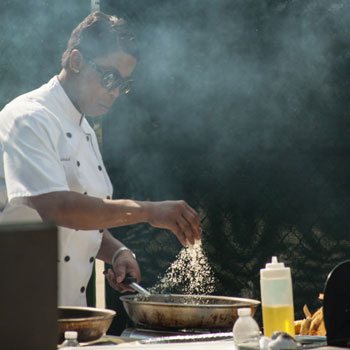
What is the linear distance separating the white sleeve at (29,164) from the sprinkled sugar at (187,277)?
1.38 m

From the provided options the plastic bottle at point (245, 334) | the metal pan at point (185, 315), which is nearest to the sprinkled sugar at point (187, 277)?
the metal pan at point (185, 315)

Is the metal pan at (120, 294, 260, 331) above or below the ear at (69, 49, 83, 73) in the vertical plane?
below

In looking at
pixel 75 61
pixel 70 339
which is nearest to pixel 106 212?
pixel 75 61

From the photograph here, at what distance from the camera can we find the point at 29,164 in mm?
2238

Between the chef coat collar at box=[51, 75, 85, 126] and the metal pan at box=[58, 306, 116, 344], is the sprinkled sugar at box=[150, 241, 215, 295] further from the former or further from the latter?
the metal pan at box=[58, 306, 116, 344]

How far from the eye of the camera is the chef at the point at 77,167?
2.23 m

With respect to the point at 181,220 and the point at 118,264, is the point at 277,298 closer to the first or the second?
the point at 181,220

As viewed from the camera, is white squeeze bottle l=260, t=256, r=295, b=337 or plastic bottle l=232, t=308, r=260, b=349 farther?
white squeeze bottle l=260, t=256, r=295, b=337

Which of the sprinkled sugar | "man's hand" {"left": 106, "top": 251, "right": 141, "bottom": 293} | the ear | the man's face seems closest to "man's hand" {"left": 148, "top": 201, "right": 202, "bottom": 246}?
"man's hand" {"left": 106, "top": 251, "right": 141, "bottom": 293}

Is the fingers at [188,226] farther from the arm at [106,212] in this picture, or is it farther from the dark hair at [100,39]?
the dark hair at [100,39]

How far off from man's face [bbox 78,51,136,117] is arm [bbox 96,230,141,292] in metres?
0.56

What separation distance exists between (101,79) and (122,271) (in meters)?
0.76

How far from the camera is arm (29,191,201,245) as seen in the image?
6.98 ft

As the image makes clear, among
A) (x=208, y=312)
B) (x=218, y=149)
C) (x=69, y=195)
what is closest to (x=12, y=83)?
(x=218, y=149)
